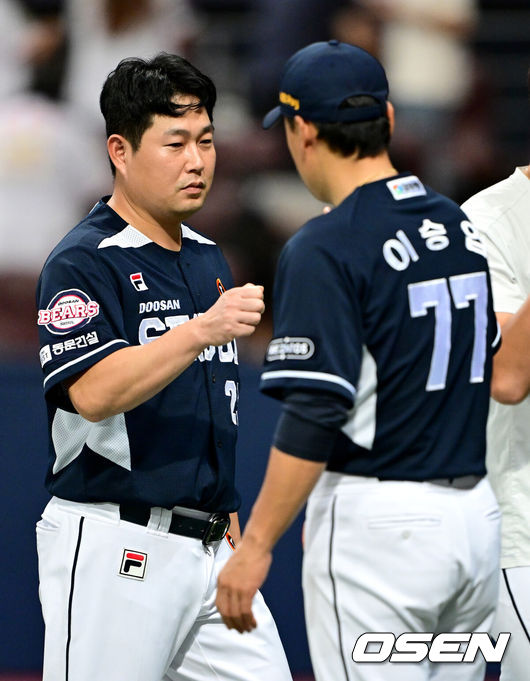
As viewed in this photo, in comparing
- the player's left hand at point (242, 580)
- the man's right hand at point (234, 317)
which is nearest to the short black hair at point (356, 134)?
the man's right hand at point (234, 317)

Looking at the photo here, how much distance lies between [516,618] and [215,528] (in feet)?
2.45

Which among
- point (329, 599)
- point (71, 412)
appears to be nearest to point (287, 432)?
point (329, 599)

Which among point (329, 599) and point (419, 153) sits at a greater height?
point (419, 153)

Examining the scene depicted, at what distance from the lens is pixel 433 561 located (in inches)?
85.4

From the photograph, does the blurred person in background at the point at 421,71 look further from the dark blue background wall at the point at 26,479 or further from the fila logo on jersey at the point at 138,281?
the fila logo on jersey at the point at 138,281

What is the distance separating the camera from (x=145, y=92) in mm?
2781

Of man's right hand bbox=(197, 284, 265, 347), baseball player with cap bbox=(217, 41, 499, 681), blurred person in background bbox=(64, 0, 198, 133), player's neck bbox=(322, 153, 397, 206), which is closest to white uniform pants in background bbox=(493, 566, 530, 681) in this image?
baseball player with cap bbox=(217, 41, 499, 681)

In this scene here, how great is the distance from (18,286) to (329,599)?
3388 mm

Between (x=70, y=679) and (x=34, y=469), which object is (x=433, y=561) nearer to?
(x=70, y=679)

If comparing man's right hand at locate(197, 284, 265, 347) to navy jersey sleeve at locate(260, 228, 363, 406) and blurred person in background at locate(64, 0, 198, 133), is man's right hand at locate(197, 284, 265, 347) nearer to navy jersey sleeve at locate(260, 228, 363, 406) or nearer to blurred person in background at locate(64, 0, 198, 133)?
navy jersey sleeve at locate(260, 228, 363, 406)

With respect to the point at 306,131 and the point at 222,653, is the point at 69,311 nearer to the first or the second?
the point at 306,131

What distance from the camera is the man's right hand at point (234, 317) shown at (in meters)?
2.45

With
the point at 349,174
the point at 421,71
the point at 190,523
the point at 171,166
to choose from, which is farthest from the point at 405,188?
the point at 421,71

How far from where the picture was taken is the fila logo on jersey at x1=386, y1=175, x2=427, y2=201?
7.38ft
